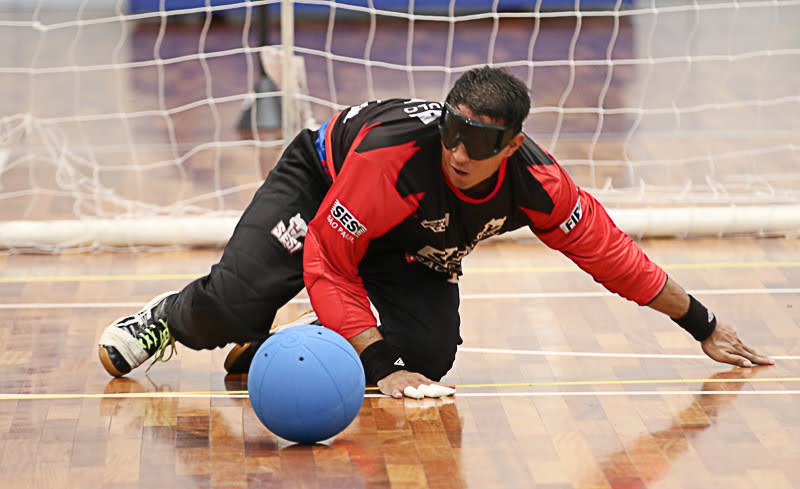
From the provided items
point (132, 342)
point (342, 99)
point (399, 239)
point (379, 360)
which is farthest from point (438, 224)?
Result: point (342, 99)

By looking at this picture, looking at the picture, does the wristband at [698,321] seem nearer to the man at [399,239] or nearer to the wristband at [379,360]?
the man at [399,239]

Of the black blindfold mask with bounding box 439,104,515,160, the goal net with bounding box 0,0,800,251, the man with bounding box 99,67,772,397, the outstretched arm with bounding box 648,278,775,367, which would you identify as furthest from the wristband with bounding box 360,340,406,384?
the goal net with bounding box 0,0,800,251

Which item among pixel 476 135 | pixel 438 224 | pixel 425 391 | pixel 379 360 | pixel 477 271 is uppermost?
pixel 476 135

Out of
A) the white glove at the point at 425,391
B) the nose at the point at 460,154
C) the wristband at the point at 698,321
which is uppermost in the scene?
the nose at the point at 460,154

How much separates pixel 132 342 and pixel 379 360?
829 mm

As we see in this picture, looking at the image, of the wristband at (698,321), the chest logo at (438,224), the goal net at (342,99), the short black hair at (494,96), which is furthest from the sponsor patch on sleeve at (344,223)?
the goal net at (342,99)

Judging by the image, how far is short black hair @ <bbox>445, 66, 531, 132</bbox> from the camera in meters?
3.32

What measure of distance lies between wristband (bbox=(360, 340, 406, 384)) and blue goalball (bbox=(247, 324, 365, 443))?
0.57 ft

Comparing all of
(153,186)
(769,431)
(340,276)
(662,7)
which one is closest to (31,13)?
(153,186)

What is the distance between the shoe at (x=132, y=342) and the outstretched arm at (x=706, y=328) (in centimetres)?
153

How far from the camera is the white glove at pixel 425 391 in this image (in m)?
3.78

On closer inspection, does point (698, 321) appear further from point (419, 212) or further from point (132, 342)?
point (132, 342)

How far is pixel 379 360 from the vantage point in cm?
373

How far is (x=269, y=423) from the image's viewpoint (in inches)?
137
